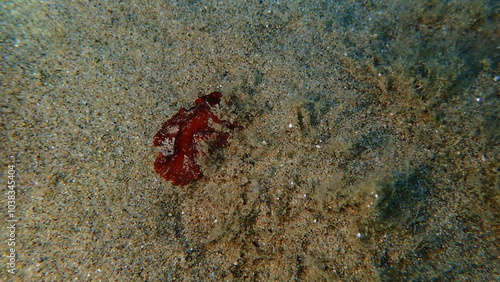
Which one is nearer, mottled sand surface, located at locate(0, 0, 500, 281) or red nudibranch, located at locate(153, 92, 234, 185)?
mottled sand surface, located at locate(0, 0, 500, 281)

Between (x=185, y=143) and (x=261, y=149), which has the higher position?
(x=185, y=143)

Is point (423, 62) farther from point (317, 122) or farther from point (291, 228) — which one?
point (291, 228)

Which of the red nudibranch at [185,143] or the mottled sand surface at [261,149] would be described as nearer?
the mottled sand surface at [261,149]

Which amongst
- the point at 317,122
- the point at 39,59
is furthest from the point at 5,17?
the point at 317,122
